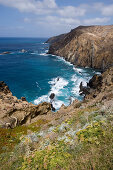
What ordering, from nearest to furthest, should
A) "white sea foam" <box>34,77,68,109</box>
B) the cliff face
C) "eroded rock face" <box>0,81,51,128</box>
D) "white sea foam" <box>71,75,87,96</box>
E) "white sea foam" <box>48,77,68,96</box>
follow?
"eroded rock face" <box>0,81,51,128</box> < "white sea foam" <box>34,77,68,109</box> < "white sea foam" <box>48,77,68,96</box> < "white sea foam" <box>71,75,87,96</box> < the cliff face

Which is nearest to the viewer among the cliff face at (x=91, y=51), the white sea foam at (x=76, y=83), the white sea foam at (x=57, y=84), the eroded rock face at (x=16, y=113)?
the eroded rock face at (x=16, y=113)

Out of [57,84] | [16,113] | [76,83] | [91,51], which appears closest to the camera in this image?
[16,113]

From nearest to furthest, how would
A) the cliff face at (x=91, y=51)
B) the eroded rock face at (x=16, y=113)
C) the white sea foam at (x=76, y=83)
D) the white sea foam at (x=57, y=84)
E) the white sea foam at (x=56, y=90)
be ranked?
1. the eroded rock face at (x=16, y=113)
2. the white sea foam at (x=56, y=90)
3. the white sea foam at (x=57, y=84)
4. the white sea foam at (x=76, y=83)
5. the cliff face at (x=91, y=51)

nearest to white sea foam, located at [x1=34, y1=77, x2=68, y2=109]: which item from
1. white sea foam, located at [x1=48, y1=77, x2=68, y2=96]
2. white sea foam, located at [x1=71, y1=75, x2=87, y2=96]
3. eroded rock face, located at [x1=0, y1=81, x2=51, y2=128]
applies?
white sea foam, located at [x1=48, y1=77, x2=68, y2=96]

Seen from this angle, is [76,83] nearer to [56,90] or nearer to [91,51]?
[56,90]

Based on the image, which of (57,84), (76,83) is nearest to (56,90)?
(57,84)

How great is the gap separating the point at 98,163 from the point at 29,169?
2.85 meters

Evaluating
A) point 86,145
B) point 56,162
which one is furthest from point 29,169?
point 86,145

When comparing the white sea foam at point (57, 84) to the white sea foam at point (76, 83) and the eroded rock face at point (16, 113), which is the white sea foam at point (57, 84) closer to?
the white sea foam at point (76, 83)

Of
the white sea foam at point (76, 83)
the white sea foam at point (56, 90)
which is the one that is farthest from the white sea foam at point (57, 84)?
the white sea foam at point (76, 83)

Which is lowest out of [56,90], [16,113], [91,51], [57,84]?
[56,90]

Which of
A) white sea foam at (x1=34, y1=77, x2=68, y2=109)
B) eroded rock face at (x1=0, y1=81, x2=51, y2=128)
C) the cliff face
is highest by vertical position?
the cliff face

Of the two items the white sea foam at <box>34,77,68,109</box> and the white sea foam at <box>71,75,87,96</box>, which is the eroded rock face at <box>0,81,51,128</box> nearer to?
the white sea foam at <box>34,77,68,109</box>

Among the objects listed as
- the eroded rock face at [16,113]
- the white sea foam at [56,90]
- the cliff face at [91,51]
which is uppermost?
the cliff face at [91,51]
